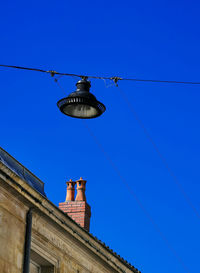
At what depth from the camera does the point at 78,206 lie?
25.1 metres

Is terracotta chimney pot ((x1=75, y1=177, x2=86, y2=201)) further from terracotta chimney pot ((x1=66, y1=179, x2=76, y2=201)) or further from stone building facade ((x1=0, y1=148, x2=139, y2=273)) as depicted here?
stone building facade ((x1=0, y1=148, x2=139, y2=273))

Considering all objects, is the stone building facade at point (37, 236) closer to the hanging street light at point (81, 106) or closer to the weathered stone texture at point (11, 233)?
the weathered stone texture at point (11, 233)

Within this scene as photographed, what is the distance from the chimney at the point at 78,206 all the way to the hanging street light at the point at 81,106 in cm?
1156

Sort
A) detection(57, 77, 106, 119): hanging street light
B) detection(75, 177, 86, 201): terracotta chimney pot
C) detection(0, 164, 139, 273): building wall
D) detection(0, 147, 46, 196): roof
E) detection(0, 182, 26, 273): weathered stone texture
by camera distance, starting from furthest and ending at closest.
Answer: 1. detection(75, 177, 86, 201): terracotta chimney pot
2. detection(0, 147, 46, 196): roof
3. detection(0, 164, 139, 273): building wall
4. detection(0, 182, 26, 273): weathered stone texture
5. detection(57, 77, 106, 119): hanging street light

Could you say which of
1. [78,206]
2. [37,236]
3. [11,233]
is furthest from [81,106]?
[78,206]

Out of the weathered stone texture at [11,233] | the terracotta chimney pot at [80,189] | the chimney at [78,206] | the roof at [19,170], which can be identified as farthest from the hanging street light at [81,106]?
the terracotta chimney pot at [80,189]

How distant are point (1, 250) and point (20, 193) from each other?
4.99 feet

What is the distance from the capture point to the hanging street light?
13.3m

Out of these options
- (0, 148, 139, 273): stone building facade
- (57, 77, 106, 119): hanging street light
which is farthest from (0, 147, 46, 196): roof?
(57, 77, 106, 119): hanging street light

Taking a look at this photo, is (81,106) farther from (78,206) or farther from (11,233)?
(78,206)

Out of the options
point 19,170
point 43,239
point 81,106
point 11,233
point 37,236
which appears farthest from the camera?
point 19,170

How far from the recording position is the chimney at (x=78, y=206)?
2473 centimetres

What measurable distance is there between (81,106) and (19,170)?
531 cm

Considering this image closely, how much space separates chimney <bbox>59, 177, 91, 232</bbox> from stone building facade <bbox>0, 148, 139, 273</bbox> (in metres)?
3.65
